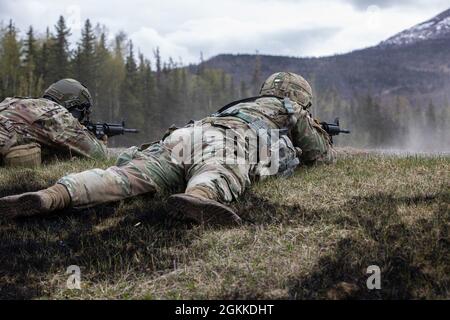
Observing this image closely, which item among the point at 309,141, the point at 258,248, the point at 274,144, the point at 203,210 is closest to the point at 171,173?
the point at 274,144

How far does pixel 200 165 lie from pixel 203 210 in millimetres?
894

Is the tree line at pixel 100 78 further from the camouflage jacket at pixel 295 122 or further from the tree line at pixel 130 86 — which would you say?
the camouflage jacket at pixel 295 122

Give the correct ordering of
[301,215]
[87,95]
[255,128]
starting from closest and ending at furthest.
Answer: [301,215] → [255,128] → [87,95]

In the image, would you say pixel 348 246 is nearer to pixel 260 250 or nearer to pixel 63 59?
pixel 260 250

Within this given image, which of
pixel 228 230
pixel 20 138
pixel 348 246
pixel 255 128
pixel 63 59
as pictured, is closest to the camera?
pixel 348 246

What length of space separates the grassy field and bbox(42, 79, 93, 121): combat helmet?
4453 millimetres

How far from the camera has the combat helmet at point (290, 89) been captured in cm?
721

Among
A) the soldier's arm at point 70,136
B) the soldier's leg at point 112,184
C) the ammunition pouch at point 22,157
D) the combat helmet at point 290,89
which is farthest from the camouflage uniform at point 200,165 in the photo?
the soldier's arm at point 70,136

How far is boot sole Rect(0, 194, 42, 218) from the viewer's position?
4.57 meters

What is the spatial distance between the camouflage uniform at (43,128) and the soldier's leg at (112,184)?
2813mm

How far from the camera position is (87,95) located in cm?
947

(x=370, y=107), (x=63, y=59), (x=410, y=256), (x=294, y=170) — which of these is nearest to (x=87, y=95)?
(x=294, y=170)

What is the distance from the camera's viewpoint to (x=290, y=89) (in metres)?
7.25

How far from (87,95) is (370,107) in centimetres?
8449
